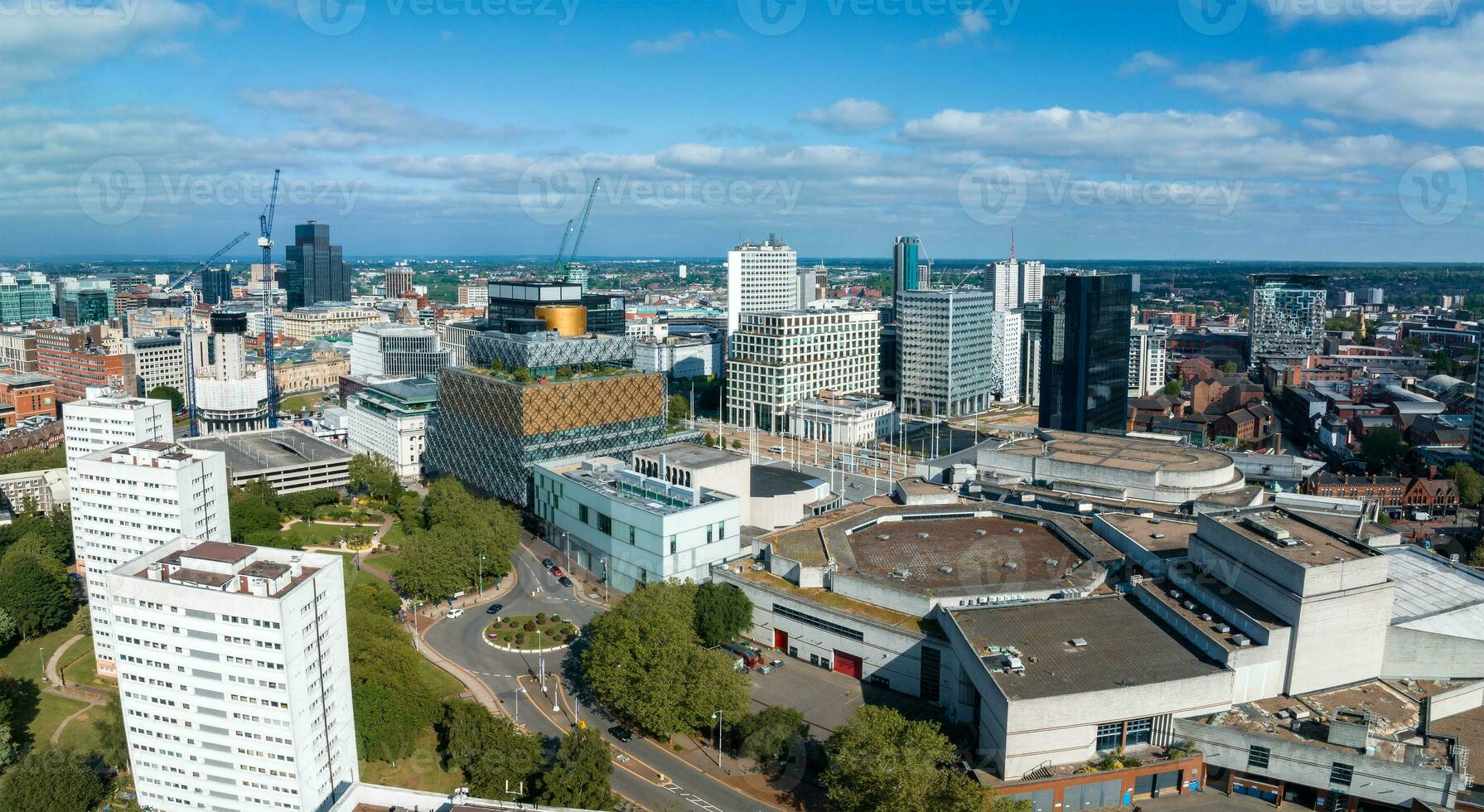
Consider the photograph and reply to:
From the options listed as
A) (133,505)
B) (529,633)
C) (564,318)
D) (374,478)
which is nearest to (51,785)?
(133,505)

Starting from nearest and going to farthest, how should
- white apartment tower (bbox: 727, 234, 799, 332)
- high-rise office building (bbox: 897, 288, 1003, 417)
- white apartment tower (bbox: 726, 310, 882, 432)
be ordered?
white apartment tower (bbox: 726, 310, 882, 432) < high-rise office building (bbox: 897, 288, 1003, 417) < white apartment tower (bbox: 727, 234, 799, 332)

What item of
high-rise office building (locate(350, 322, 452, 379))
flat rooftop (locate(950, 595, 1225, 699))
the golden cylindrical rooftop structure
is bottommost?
flat rooftop (locate(950, 595, 1225, 699))


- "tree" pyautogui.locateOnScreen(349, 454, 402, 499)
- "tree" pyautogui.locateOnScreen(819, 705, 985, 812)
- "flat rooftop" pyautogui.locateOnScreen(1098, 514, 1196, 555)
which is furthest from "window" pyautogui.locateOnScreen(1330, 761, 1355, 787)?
"tree" pyautogui.locateOnScreen(349, 454, 402, 499)

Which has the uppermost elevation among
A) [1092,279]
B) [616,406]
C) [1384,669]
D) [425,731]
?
[1092,279]

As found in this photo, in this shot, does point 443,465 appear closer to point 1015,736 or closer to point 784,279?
point 1015,736

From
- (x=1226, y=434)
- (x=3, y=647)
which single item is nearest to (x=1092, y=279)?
(x=1226, y=434)

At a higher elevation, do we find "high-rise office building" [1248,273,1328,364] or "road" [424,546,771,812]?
"high-rise office building" [1248,273,1328,364]

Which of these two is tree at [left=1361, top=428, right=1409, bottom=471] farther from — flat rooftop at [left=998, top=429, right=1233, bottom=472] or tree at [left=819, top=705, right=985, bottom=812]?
tree at [left=819, top=705, right=985, bottom=812]
